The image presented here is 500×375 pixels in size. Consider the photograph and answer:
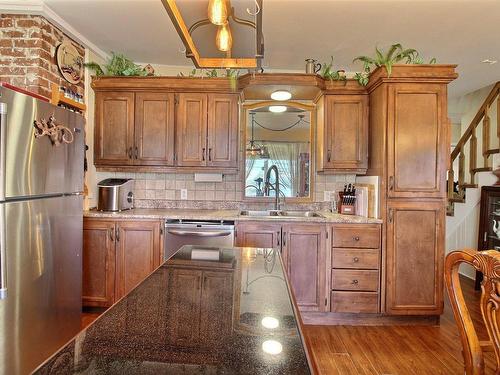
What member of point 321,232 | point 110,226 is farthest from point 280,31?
point 110,226

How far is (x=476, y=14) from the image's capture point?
267cm

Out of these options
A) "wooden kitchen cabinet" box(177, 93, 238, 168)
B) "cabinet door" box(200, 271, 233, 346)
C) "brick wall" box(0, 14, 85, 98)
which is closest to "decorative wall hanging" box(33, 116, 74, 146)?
"brick wall" box(0, 14, 85, 98)

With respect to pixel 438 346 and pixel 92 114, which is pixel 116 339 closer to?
pixel 438 346

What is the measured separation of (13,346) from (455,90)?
5.75m

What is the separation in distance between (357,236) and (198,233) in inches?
56.3

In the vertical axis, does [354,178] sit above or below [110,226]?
above

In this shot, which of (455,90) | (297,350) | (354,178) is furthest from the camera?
(455,90)

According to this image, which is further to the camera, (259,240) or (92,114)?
(92,114)

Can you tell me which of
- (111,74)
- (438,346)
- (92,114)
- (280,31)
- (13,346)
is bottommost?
(438,346)

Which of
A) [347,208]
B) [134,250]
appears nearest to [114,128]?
[134,250]

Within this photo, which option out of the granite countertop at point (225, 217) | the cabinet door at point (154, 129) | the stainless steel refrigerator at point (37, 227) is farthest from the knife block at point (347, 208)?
the stainless steel refrigerator at point (37, 227)

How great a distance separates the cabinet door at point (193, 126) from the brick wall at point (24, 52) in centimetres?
117

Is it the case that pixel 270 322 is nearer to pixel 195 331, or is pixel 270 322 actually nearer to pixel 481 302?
pixel 195 331

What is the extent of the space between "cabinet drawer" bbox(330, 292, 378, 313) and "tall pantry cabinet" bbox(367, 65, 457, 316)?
0.41 feet
